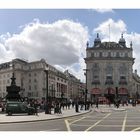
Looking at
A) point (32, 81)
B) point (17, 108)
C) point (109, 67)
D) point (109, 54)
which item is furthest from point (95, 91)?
point (17, 108)

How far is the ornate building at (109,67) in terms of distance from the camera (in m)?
154

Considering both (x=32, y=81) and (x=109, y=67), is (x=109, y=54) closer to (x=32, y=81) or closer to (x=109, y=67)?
(x=109, y=67)

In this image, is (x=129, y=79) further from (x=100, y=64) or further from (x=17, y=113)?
(x=17, y=113)

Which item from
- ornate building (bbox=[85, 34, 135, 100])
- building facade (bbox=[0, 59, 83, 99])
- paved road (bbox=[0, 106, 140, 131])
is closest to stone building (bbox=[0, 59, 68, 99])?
building facade (bbox=[0, 59, 83, 99])

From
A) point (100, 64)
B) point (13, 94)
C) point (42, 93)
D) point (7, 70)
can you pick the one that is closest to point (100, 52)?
point (100, 64)

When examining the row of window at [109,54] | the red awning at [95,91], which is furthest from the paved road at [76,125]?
the row of window at [109,54]

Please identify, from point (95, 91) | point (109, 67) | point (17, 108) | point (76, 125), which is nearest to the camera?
point (76, 125)

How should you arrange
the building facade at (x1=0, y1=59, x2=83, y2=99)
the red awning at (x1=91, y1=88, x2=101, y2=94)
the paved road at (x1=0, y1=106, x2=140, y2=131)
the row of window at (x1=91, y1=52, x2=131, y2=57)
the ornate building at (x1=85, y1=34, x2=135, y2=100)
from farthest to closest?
the row of window at (x1=91, y1=52, x2=131, y2=57)
the ornate building at (x1=85, y1=34, x2=135, y2=100)
the red awning at (x1=91, y1=88, x2=101, y2=94)
the building facade at (x1=0, y1=59, x2=83, y2=99)
the paved road at (x1=0, y1=106, x2=140, y2=131)

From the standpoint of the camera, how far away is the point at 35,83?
160 metres

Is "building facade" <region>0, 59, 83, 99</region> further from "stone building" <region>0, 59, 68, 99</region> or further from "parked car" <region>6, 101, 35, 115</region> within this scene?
"parked car" <region>6, 101, 35, 115</region>

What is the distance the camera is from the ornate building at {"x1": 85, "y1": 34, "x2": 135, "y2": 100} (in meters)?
154

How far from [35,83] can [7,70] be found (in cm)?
3070

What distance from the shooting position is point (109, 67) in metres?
156

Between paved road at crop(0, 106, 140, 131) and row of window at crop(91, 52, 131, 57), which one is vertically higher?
row of window at crop(91, 52, 131, 57)
